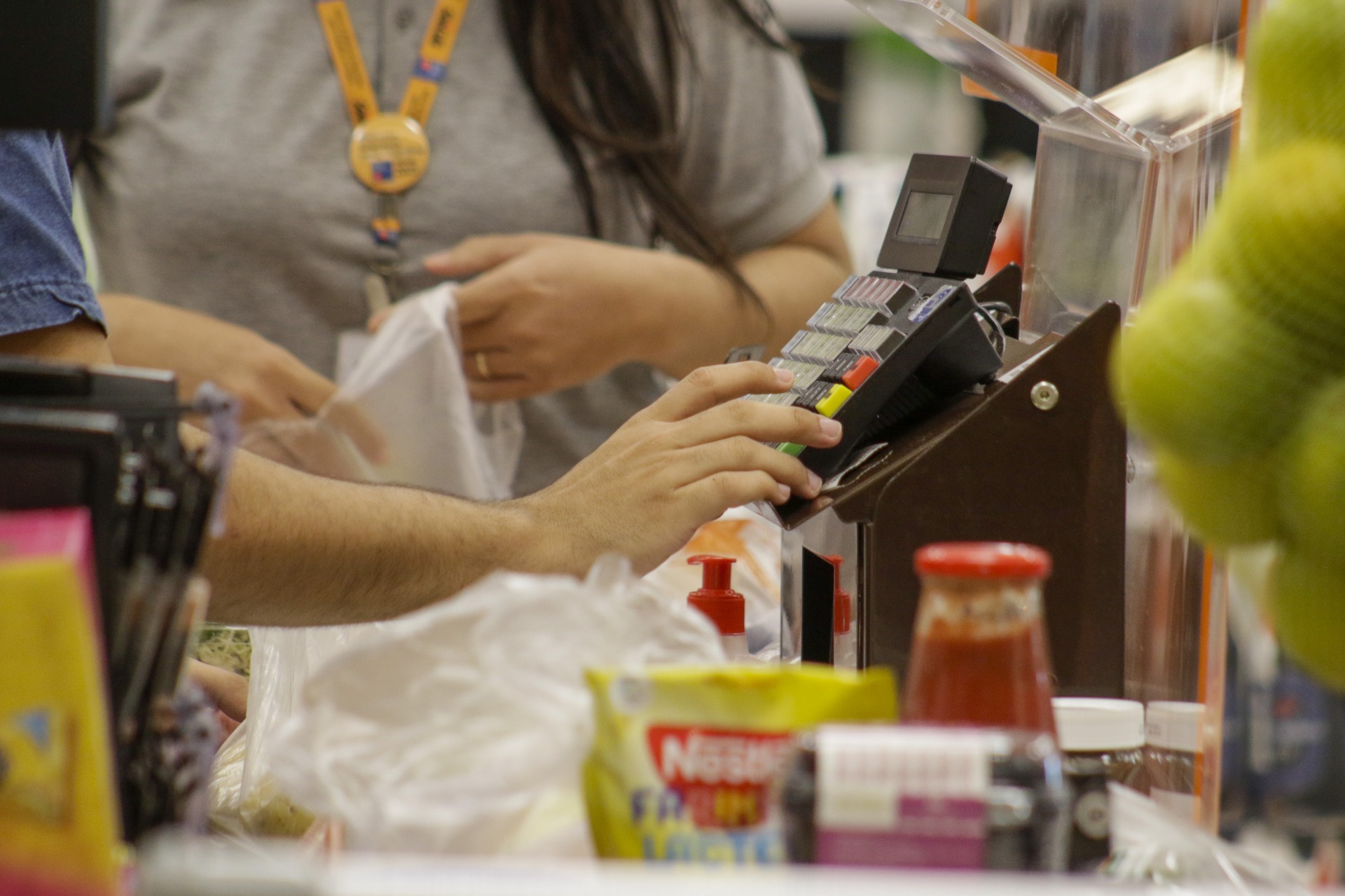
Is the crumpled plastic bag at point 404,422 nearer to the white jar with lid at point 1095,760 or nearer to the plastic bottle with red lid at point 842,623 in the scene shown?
the plastic bottle with red lid at point 842,623

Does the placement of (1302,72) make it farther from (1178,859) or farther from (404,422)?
(404,422)

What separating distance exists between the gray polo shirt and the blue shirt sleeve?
0.54 metres

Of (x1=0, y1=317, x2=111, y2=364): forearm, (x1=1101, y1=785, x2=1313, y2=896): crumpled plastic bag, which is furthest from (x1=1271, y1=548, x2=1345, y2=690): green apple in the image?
(x1=0, y1=317, x2=111, y2=364): forearm

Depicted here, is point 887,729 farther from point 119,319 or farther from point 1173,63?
point 119,319

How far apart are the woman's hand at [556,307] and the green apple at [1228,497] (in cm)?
116

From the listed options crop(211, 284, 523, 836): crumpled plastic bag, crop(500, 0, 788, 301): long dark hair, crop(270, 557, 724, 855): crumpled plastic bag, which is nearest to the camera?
crop(270, 557, 724, 855): crumpled plastic bag

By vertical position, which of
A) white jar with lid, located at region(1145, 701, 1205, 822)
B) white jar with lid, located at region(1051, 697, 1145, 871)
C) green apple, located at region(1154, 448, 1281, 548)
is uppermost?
green apple, located at region(1154, 448, 1281, 548)

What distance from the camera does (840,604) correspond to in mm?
866

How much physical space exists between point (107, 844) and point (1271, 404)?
1.32 ft

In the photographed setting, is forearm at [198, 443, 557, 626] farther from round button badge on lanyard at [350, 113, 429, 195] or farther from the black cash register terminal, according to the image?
round button badge on lanyard at [350, 113, 429, 195]

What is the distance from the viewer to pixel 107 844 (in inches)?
16.9

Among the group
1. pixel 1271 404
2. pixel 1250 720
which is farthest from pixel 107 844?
pixel 1250 720

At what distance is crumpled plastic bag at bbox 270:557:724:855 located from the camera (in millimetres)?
545

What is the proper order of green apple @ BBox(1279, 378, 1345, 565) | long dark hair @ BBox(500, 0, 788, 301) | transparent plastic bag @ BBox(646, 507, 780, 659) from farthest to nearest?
long dark hair @ BBox(500, 0, 788, 301) < transparent plastic bag @ BBox(646, 507, 780, 659) < green apple @ BBox(1279, 378, 1345, 565)
